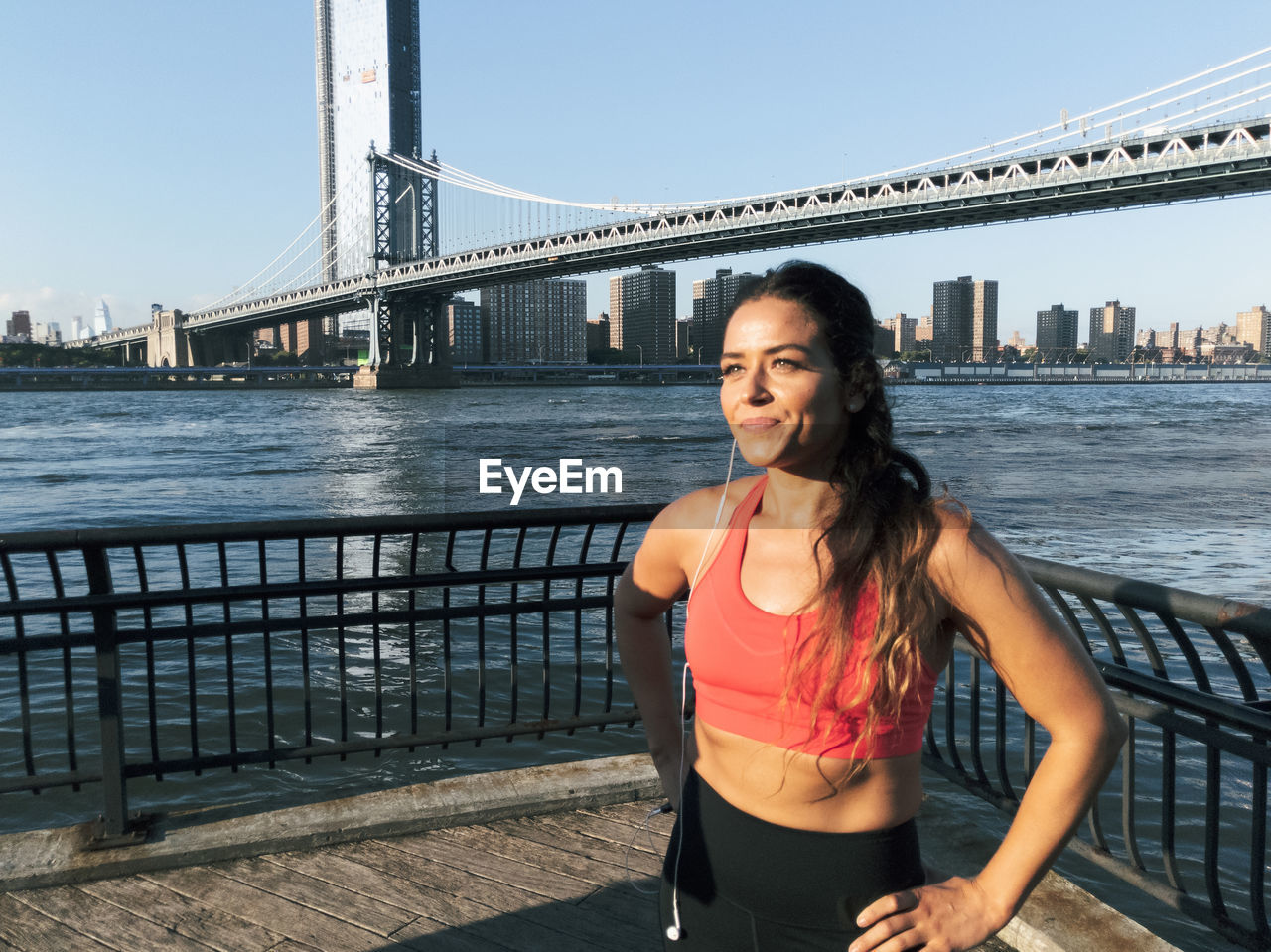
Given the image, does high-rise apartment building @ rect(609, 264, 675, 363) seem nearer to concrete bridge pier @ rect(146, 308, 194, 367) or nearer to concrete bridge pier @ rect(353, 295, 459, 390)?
concrete bridge pier @ rect(353, 295, 459, 390)

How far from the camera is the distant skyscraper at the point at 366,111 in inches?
2852

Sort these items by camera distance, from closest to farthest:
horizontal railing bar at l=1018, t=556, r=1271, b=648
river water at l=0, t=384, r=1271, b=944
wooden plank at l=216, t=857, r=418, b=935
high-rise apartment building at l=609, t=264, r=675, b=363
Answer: horizontal railing bar at l=1018, t=556, r=1271, b=648 → wooden plank at l=216, t=857, r=418, b=935 → river water at l=0, t=384, r=1271, b=944 → high-rise apartment building at l=609, t=264, r=675, b=363

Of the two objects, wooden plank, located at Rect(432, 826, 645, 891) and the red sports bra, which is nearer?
the red sports bra

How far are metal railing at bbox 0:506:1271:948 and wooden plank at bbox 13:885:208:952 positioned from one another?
0.71ft

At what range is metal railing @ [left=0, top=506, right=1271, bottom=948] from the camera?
6.90 feet

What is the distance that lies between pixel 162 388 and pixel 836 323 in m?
83.6

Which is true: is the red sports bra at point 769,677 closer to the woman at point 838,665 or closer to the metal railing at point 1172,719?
the woman at point 838,665

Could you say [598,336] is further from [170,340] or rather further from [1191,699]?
[1191,699]

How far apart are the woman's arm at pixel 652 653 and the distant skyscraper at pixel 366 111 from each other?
7091cm

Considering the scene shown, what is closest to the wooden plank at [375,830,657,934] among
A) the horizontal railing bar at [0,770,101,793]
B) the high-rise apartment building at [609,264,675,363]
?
the horizontal railing bar at [0,770,101,793]

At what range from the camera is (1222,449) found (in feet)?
101

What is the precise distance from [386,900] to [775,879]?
1465 mm

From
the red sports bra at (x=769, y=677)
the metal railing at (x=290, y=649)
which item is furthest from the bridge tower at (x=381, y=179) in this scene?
the red sports bra at (x=769, y=677)

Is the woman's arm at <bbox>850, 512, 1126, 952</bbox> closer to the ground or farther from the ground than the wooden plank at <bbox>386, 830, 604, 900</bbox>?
farther from the ground
